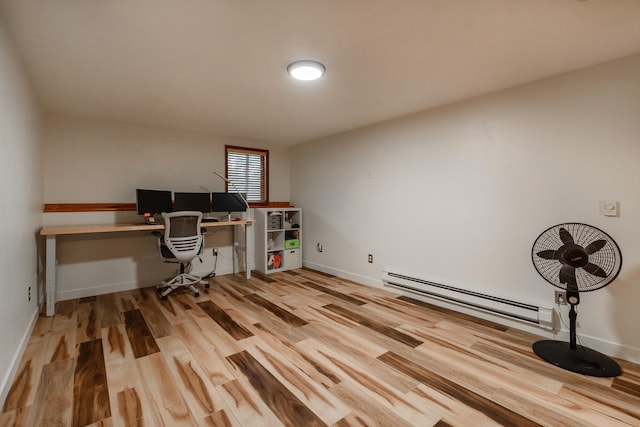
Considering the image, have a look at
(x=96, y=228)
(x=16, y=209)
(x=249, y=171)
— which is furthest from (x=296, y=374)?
(x=249, y=171)

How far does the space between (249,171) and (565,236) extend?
4.09 meters

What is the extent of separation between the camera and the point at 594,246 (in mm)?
2047

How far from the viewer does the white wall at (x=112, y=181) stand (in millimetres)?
3352

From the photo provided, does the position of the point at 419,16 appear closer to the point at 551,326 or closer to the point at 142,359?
the point at 551,326

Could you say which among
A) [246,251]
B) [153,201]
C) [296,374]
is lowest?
[296,374]

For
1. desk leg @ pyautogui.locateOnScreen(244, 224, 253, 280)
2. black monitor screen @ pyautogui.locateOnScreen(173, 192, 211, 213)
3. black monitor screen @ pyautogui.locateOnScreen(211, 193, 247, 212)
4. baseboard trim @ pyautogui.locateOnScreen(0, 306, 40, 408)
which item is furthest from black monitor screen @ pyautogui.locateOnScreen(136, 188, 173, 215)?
baseboard trim @ pyautogui.locateOnScreen(0, 306, 40, 408)

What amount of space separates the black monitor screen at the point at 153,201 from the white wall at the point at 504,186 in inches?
92.7

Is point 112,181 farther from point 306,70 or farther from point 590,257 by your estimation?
point 590,257

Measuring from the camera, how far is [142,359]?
2070 mm

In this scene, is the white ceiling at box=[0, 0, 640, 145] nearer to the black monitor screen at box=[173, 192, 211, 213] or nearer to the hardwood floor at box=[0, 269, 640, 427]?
the black monitor screen at box=[173, 192, 211, 213]

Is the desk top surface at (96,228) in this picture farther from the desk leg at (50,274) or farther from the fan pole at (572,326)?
the fan pole at (572,326)

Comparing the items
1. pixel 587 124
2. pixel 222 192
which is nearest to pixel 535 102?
pixel 587 124

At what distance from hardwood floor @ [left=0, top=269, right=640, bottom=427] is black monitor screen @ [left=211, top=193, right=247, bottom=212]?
1565 millimetres

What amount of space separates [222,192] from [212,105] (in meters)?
1.65
